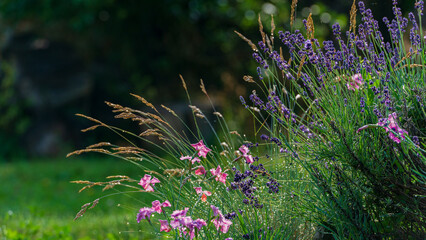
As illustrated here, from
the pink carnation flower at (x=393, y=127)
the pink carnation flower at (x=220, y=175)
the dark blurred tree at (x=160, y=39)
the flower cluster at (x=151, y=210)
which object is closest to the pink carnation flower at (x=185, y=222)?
the flower cluster at (x=151, y=210)

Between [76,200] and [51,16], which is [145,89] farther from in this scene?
[76,200]

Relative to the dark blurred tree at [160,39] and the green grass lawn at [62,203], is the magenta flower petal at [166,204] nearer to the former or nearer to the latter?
the green grass lawn at [62,203]

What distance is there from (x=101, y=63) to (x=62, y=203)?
6028mm

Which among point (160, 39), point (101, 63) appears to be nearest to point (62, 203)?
point (160, 39)

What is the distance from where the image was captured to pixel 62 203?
8.02 m

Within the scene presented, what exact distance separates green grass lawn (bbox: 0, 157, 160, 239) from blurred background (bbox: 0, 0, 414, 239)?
3.1 inches

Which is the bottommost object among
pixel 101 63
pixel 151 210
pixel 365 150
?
pixel 101 63

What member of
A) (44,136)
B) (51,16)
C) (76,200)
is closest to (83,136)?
(44,136)

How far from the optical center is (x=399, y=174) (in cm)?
252

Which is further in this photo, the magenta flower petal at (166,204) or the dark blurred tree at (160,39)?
the dark blurred tree at (160,39)

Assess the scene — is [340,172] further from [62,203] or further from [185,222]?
[62,203]

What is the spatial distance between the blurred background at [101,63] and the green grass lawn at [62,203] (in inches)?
3.1

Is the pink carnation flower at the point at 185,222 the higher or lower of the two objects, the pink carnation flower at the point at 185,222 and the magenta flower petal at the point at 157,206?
the higher

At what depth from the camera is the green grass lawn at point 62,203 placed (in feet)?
16.3
